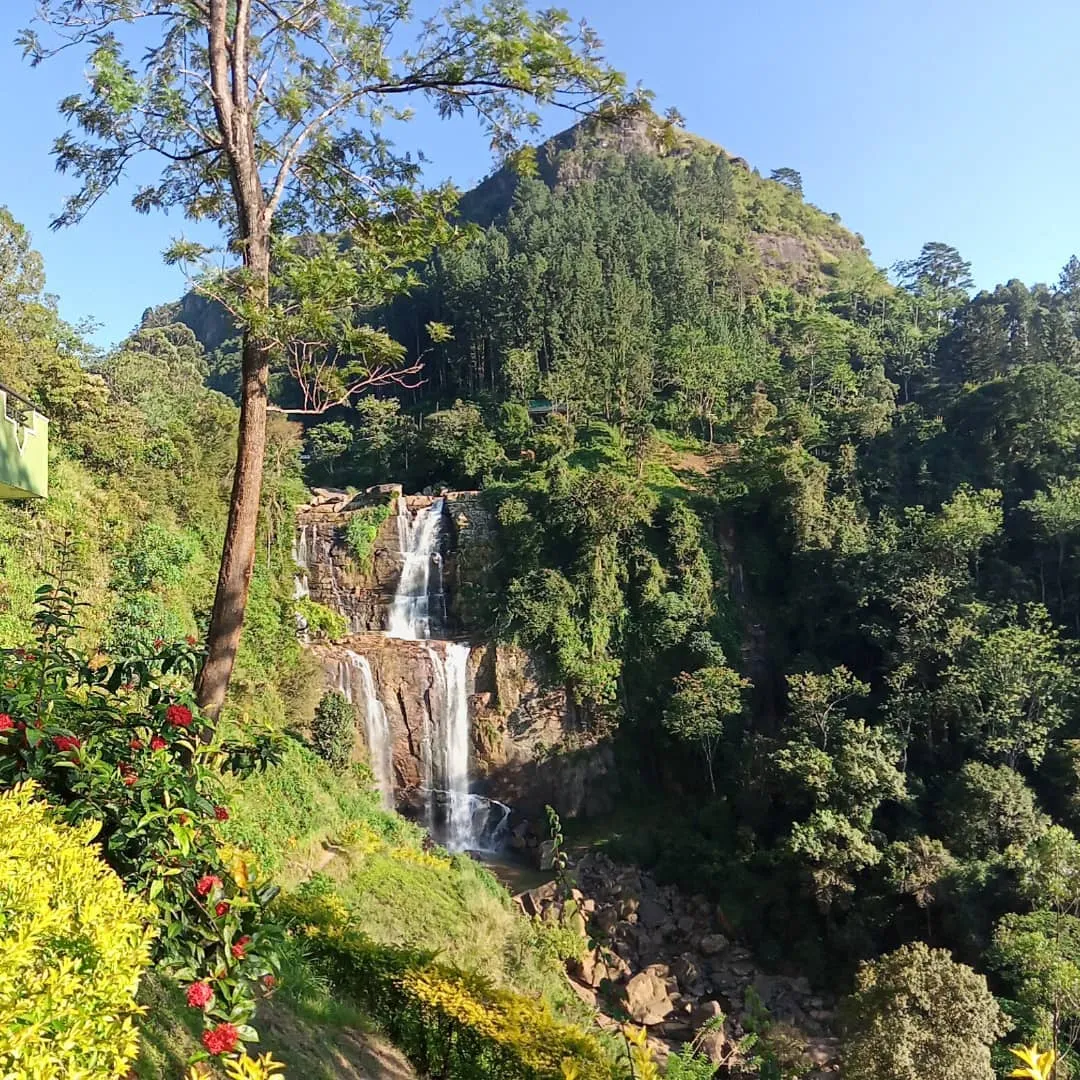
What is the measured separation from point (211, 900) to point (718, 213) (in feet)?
180

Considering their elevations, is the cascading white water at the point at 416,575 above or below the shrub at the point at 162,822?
above

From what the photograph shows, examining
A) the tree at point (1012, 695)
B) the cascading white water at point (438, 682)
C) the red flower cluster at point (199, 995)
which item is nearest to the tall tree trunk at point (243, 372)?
the red flower cluster at point (199, 995)

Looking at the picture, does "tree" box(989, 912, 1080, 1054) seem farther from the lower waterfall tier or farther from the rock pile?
the lower waterfall tier

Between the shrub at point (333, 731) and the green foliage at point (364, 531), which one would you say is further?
the green foliage at point (364, 531)

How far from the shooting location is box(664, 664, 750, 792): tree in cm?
1836

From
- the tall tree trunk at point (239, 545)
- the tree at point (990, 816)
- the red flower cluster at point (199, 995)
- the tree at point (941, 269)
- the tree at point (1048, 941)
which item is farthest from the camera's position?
the tree at point (941, 269)

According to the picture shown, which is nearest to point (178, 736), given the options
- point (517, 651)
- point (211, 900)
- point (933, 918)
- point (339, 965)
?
point (211, 900)

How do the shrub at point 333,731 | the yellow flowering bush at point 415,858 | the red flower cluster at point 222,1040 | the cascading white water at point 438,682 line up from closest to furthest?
1. the red flower cluster at point 222,1040
2. the yellow flowering bush at point 415,858
3. the shrub at point 333,731
4. the cascading white water at point 438,682

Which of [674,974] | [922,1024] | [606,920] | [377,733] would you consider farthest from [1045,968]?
[377,733]

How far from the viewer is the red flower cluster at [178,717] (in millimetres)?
3184

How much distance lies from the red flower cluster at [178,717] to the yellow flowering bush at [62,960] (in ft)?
3.41

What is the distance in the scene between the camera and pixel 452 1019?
16.4ft

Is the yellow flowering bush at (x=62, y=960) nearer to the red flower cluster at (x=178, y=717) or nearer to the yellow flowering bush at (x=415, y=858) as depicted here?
the red flower cluster at (x=178, y=717)

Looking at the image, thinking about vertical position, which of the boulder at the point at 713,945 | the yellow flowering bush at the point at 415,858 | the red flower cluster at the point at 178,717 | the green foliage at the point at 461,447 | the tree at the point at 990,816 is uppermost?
the green foliage at the point at 461,447
